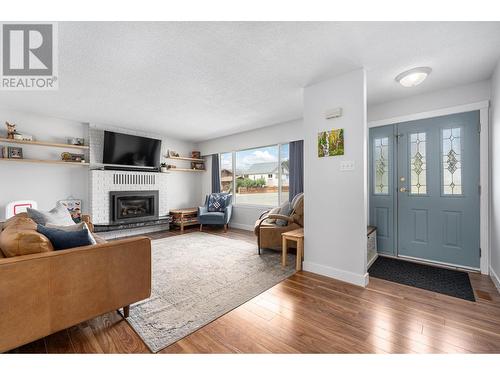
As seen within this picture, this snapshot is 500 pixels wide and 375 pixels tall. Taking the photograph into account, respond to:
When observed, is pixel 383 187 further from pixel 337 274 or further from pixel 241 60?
pixel 241 60

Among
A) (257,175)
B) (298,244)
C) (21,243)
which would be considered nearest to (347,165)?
(298,244)

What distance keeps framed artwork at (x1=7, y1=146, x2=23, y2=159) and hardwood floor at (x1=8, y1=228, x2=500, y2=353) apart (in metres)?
3.64

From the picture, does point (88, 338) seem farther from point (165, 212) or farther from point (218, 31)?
point (165, 212)

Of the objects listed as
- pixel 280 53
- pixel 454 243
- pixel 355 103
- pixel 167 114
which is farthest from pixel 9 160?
pixel 454 243

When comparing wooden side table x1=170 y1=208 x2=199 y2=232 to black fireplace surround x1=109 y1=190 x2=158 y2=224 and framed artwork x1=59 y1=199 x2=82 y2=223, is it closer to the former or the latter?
black fireplace surround x1=109 y1=190 x2=158 y2=224

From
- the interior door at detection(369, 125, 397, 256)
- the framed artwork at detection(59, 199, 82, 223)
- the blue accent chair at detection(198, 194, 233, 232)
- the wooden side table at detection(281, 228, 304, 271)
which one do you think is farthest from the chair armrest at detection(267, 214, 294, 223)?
the framed artwork at detection(59, 199, 82, 223)

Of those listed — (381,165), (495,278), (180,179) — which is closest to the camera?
(495,278)

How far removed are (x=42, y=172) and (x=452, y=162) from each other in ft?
22.0

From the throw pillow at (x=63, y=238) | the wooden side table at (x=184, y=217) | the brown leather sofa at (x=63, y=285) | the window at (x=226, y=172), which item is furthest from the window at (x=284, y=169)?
the throw pillow at (x=63, y=238)

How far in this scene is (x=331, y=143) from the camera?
258cm

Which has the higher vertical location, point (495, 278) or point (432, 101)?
point (432, 101)

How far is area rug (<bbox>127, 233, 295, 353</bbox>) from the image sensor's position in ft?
5.59

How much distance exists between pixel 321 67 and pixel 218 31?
3.86ft

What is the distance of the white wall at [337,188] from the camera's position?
237cm
